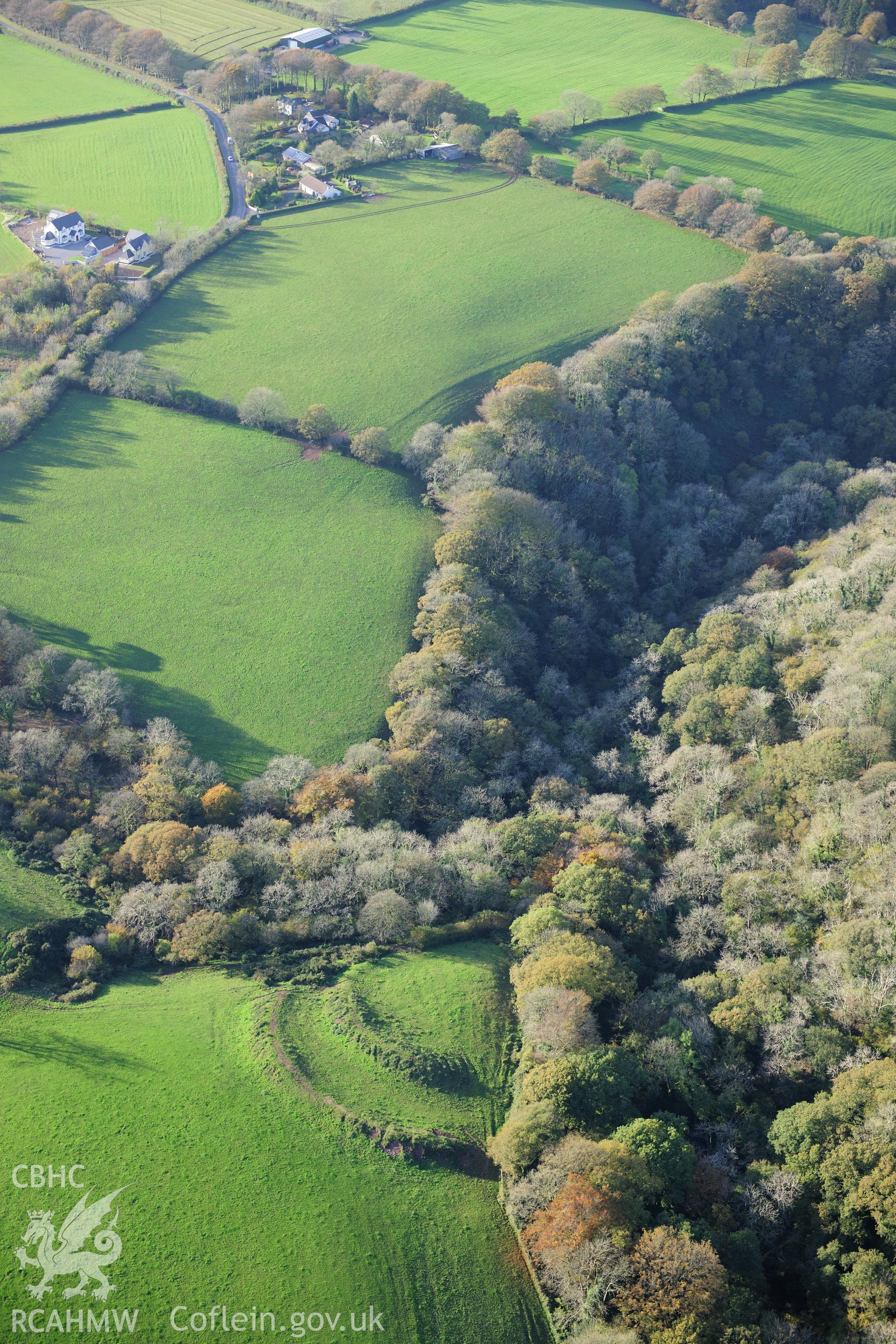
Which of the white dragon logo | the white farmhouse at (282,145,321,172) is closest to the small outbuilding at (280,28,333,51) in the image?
the white farmhouse at (282,145,321,172)

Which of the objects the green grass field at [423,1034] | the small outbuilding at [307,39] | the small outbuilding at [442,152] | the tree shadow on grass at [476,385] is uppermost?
the small outbuilding at [307,39]

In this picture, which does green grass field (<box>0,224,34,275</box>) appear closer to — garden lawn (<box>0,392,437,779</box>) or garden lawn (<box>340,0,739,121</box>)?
garden lawn (<box>0,392,437,779</box>)

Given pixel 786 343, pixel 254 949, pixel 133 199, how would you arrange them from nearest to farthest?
pixel 254 949 → pixel 786 343 → pixel 133 199


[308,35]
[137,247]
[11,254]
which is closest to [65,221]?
[11,254]

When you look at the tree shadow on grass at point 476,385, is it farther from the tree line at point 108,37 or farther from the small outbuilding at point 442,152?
the tree line at point 108,37

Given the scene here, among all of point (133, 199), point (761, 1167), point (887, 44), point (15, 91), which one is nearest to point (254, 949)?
point (761, 1167)

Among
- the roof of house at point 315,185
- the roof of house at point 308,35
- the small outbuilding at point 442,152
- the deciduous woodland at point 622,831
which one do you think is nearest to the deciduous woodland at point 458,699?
the deciduous woodland at point 622,831

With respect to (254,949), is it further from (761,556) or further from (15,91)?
(15,91)
